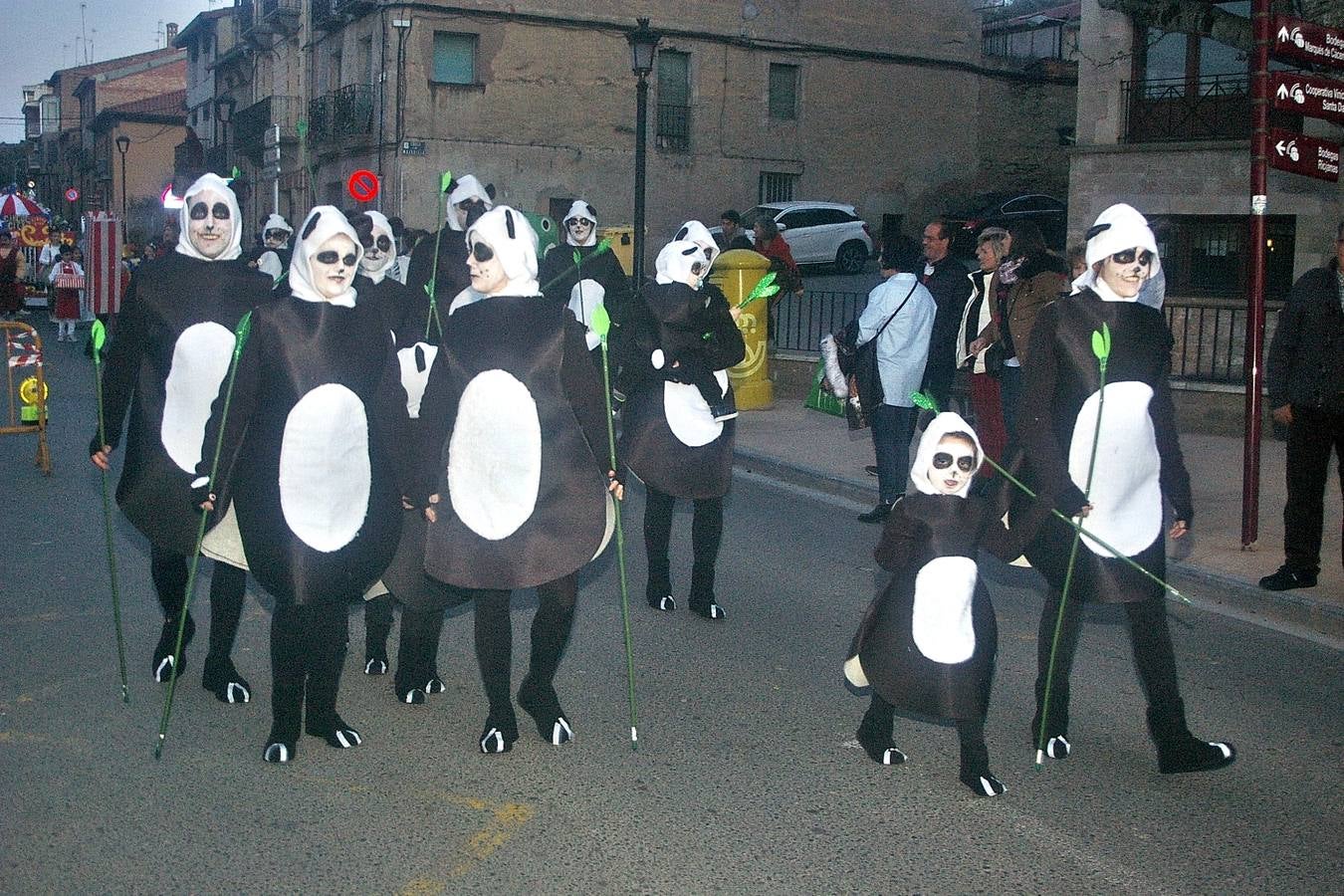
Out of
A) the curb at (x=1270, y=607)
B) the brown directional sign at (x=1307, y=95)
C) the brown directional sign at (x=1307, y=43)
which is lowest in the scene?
the curb at (x=1270, y=607)

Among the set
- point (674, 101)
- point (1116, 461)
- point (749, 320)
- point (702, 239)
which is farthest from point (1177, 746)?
point (674, 101)

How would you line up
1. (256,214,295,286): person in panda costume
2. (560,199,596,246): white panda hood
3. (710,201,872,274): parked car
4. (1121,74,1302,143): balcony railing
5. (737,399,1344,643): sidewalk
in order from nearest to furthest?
(737,399,1344,643): sidewalk
(560,199,596,246): white panda hood
(256,214,295,286): person in panda costume
(1121,74,1302,143): balcony railing
(710,201,872,274): parked car

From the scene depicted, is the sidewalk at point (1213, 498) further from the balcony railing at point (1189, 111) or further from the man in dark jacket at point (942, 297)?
the balcony railing at point (1189, 111)

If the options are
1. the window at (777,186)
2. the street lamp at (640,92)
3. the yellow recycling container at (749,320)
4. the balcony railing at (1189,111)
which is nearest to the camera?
the yellow recycling container at (749,320)

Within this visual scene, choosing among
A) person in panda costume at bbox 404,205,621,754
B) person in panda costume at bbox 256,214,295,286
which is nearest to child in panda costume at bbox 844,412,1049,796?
person in panda costume at bbox 404,205,621,754

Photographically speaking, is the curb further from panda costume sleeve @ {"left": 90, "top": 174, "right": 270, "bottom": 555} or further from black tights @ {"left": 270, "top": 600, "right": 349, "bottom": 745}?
panda costume sleeve @ {"left": 90, "top": 174, "right": 270, "bottom": 555}

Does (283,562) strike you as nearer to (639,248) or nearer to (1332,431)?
(1332,431)

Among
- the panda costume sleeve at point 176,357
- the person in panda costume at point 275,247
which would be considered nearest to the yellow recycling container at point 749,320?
the person in panda costume at point 275,247

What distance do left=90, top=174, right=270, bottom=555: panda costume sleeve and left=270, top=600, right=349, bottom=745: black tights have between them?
846mm

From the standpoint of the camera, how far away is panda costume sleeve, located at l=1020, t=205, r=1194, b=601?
192 inches

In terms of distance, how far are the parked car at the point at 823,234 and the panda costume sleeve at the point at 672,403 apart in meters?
24.8

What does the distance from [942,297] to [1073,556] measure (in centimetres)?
471

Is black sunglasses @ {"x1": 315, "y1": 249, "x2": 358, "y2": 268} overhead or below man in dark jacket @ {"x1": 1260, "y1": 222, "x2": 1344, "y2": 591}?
overhead

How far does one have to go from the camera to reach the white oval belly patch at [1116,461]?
16.1 feet
